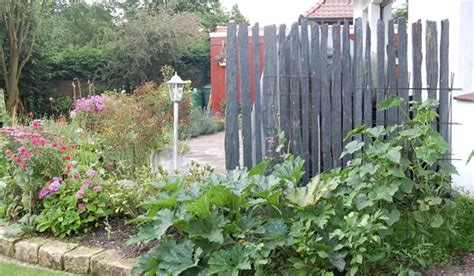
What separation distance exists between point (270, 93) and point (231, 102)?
0.37 m

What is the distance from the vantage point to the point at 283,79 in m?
4.72

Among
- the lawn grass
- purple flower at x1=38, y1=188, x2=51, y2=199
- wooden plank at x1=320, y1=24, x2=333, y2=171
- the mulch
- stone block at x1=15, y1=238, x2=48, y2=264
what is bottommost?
the lawn grass

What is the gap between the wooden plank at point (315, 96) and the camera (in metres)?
4.60

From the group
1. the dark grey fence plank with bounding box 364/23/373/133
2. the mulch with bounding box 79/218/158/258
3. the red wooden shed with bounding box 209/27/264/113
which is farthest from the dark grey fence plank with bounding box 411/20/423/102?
the red wooden shed with bounding box 209/27/264/113

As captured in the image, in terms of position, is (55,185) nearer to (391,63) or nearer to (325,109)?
(325,109)

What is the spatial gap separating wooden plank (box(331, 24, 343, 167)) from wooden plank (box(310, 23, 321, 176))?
13cm

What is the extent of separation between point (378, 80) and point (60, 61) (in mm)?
14415

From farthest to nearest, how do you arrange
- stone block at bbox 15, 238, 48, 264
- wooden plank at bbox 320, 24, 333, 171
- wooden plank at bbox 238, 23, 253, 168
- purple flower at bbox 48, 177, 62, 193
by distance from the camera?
wooden plank at bbox 238, 23, 253, 168 < wooden plank at bbox 320, 24, 333, 171 < purple flower at bbox 48, 177, 62, 193 < stone block at bbox 15, 238, 48, 264

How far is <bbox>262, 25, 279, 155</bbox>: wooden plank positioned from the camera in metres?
4.68

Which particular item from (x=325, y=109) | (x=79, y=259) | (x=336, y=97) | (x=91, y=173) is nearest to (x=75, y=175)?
(x=91, y=173)

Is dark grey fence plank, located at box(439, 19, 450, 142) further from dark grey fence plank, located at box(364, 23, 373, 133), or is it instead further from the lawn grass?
the lawn grass

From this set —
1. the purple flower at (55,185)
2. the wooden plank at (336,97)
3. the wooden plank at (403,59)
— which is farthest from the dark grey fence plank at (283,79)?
the purple flower at (55,185)

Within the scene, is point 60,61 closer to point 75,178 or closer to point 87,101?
point 87,101

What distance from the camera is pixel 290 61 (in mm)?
4691
